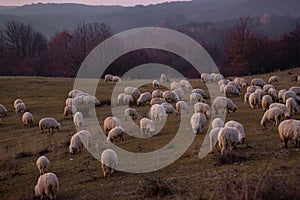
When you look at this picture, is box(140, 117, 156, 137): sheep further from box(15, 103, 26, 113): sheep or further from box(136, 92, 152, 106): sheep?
box(15, 103, 26, 113): sheep

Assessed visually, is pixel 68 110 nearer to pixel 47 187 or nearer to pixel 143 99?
pixel 143 99

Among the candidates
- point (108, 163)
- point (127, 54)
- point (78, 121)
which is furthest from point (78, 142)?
point (127, 54)

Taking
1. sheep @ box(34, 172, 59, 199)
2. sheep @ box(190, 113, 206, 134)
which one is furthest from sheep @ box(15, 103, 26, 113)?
sheep @ box(34, 172, 59, 199)

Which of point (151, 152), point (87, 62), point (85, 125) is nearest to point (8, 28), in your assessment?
point (87, 62)

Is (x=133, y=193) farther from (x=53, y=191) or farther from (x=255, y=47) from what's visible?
(x=255, y=47)

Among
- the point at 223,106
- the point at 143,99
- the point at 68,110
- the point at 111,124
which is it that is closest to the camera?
the point at 111,124

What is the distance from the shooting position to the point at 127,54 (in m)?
64.1

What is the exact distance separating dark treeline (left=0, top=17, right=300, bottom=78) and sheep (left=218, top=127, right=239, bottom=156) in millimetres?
41837

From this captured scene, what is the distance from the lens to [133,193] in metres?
10.7

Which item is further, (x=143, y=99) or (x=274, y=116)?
(x=143, y=99)

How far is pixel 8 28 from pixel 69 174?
76.5m

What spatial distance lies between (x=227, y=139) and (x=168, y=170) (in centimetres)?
A: 230

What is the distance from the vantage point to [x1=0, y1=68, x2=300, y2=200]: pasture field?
9.29 m

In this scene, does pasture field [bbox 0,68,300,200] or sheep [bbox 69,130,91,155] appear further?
sheep [bbox 69,130,91,155]
